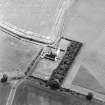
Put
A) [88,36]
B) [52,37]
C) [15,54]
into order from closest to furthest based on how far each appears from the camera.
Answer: [15,54]
[52,37]
[88,36]

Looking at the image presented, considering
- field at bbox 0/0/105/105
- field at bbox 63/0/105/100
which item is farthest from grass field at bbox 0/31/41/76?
field at bbox 63/0/105/100

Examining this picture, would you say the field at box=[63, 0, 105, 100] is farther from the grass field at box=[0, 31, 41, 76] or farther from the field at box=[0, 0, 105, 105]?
the grass field at box=[0, 31, 41, 76]

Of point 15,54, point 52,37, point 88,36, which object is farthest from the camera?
point 88,36

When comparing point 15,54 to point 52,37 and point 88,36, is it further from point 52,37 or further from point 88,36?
point 88,36

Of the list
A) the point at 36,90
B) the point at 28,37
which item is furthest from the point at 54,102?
the point at 28,37

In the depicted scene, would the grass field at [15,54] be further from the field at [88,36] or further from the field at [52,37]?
the field at [88,36]

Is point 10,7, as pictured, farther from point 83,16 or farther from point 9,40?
point 83,16

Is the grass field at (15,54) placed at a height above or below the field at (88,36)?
below

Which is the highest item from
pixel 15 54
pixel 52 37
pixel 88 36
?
pixel 88 36

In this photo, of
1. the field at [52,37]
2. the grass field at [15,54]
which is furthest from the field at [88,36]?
the grass field at [15,54]

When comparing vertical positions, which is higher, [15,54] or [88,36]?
[88,36]

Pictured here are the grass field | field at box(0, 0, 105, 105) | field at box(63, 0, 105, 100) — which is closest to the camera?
field at box(0, 0, 105, 105)

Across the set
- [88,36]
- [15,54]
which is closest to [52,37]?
[88,36]
